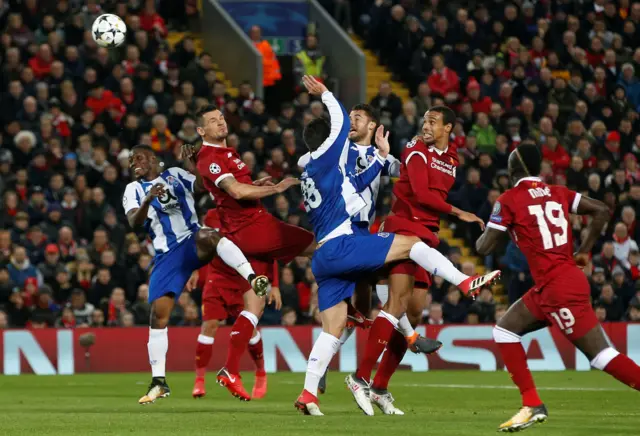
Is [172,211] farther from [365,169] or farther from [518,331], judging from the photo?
[518,331]

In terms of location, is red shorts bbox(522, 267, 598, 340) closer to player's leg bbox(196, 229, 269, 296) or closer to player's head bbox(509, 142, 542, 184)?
player's head bbox(509, 142, 542, 184)

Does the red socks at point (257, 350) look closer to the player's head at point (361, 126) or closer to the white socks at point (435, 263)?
the player's head at point (361, 126)

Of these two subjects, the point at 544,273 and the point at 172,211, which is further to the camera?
the point at 172,211

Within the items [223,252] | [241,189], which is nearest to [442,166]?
[241,189]

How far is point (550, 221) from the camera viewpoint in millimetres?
9703

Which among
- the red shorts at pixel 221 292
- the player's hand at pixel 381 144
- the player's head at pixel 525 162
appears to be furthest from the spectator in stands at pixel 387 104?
the player's head at pixel 525 162

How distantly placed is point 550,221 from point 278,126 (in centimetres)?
1345

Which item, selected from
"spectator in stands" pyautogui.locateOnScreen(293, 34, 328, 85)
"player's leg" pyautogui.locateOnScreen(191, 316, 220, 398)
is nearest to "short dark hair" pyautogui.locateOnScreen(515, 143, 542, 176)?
"player's leg" pyautogui.locateOnScreen(191, 316, 220, 398)

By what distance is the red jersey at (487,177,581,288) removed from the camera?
9672mm

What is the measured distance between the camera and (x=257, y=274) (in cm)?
1296

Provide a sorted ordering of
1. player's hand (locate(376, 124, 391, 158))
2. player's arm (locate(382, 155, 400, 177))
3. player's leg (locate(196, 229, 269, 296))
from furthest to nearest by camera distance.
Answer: player's leg (locate(196, 229, 269, 296)) → player's arm (locate(382, 155, 400, 177)) → player's hand (locate(376, 124, 391, 158))

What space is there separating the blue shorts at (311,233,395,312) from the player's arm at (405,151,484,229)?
63 centimetres

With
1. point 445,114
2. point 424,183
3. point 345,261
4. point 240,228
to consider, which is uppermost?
point 445,114

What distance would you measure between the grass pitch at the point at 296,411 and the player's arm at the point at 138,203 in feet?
5.72
